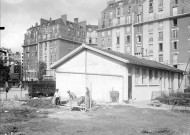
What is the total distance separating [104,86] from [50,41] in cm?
5679

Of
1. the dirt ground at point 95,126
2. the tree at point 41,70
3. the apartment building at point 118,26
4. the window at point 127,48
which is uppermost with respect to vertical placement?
the apartment building at point 118,26

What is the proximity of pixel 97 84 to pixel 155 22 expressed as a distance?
1469 inches

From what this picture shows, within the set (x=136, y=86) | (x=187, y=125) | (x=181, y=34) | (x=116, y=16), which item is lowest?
(x=187, y=125)

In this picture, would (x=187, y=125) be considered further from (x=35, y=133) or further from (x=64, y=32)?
(x=64, y=32)

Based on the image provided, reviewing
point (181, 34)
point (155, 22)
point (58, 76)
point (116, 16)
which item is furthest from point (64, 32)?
point (58, 76)

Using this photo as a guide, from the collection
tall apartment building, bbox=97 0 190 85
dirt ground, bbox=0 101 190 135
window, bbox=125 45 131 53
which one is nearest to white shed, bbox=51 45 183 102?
dirt ground, bbox=0 101 190 135

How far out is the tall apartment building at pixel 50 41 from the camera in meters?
71.1

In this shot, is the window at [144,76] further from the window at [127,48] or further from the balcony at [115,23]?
the balcony at [115,23]

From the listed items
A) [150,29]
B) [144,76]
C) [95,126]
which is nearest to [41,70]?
[150,29]

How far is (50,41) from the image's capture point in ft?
241

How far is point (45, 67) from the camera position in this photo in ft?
226

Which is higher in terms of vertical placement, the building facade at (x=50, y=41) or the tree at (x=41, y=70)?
the building facade at (x=50, y=41)

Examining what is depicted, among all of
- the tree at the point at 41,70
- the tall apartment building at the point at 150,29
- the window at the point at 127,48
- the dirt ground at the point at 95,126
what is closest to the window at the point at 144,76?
the dirt ground at the point at 95,126

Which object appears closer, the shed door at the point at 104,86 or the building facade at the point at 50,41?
the shed door at the point at 104,86
